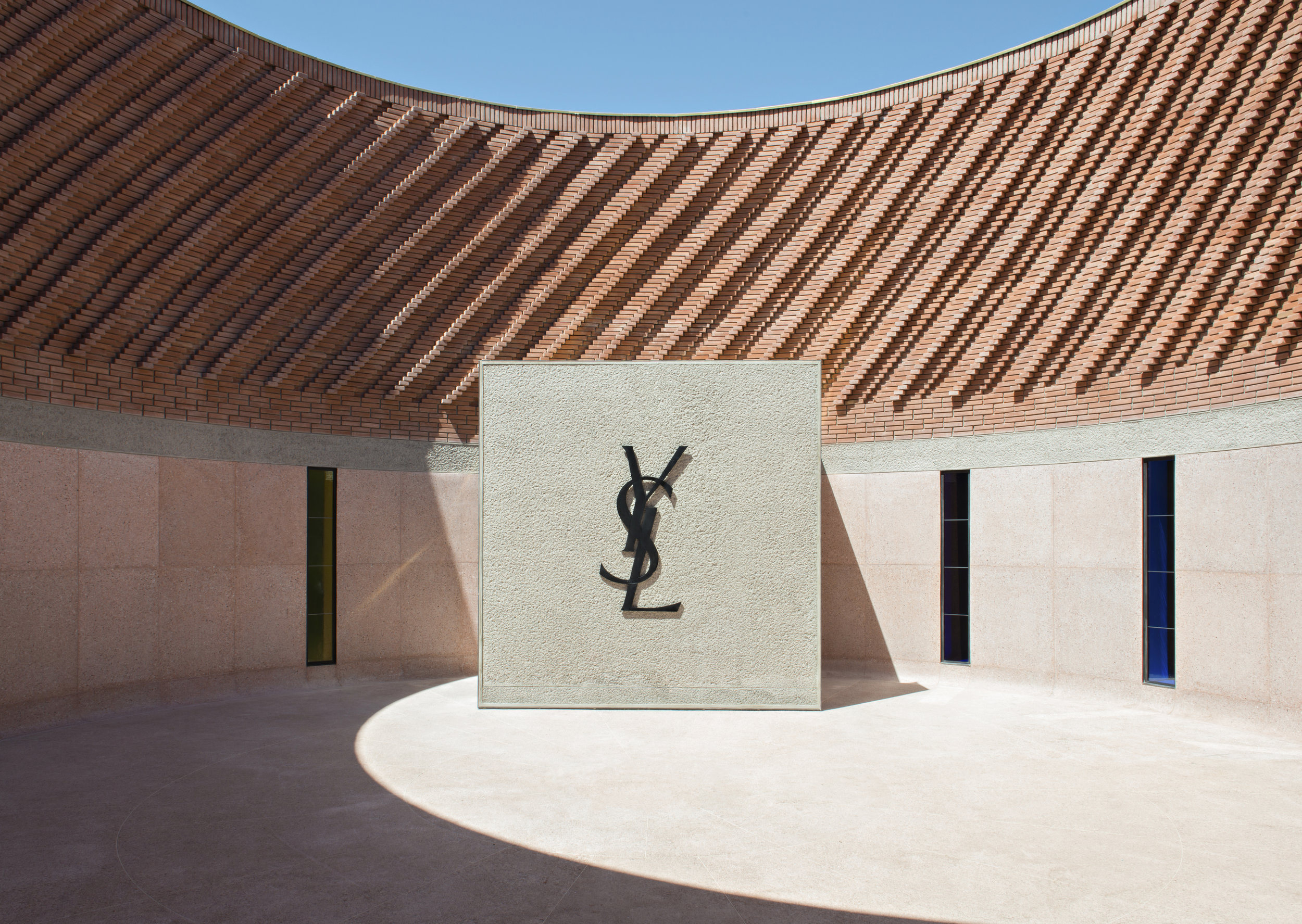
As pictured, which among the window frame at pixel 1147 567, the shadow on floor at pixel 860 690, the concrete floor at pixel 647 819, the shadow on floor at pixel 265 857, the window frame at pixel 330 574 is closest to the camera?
the shadow on floor at pixel 265 857

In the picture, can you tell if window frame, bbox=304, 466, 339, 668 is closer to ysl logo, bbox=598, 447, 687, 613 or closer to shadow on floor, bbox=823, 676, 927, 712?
ysl logo, bbox=598, 447, 687, 613

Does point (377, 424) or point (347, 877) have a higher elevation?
point (377, 424)

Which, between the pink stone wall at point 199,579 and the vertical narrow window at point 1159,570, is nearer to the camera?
the pink stone wall at point 199,579

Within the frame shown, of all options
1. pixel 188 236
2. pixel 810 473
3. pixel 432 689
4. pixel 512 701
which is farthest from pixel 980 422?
pixel 188 236

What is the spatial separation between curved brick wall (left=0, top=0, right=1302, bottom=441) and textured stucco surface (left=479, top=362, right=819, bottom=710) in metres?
3.08

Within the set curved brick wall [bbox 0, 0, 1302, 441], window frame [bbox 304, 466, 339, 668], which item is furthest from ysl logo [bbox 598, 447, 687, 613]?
window frame [bbox 304, 466, 339, 668]

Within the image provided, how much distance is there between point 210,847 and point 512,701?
4.40m

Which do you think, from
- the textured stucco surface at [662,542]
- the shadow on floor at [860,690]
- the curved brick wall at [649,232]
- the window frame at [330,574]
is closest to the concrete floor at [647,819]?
the textured stucco surface at [662,542]

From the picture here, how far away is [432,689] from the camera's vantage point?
1098 centimetres

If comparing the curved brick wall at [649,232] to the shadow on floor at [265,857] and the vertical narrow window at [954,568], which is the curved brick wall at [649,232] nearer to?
the vertical narrow window at [954,568]

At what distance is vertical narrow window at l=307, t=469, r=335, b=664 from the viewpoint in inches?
451

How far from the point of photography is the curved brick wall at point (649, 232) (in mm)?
9250

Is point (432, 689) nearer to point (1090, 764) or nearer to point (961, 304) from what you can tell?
point (1090, 764)

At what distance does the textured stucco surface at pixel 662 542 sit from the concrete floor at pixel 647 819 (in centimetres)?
51
